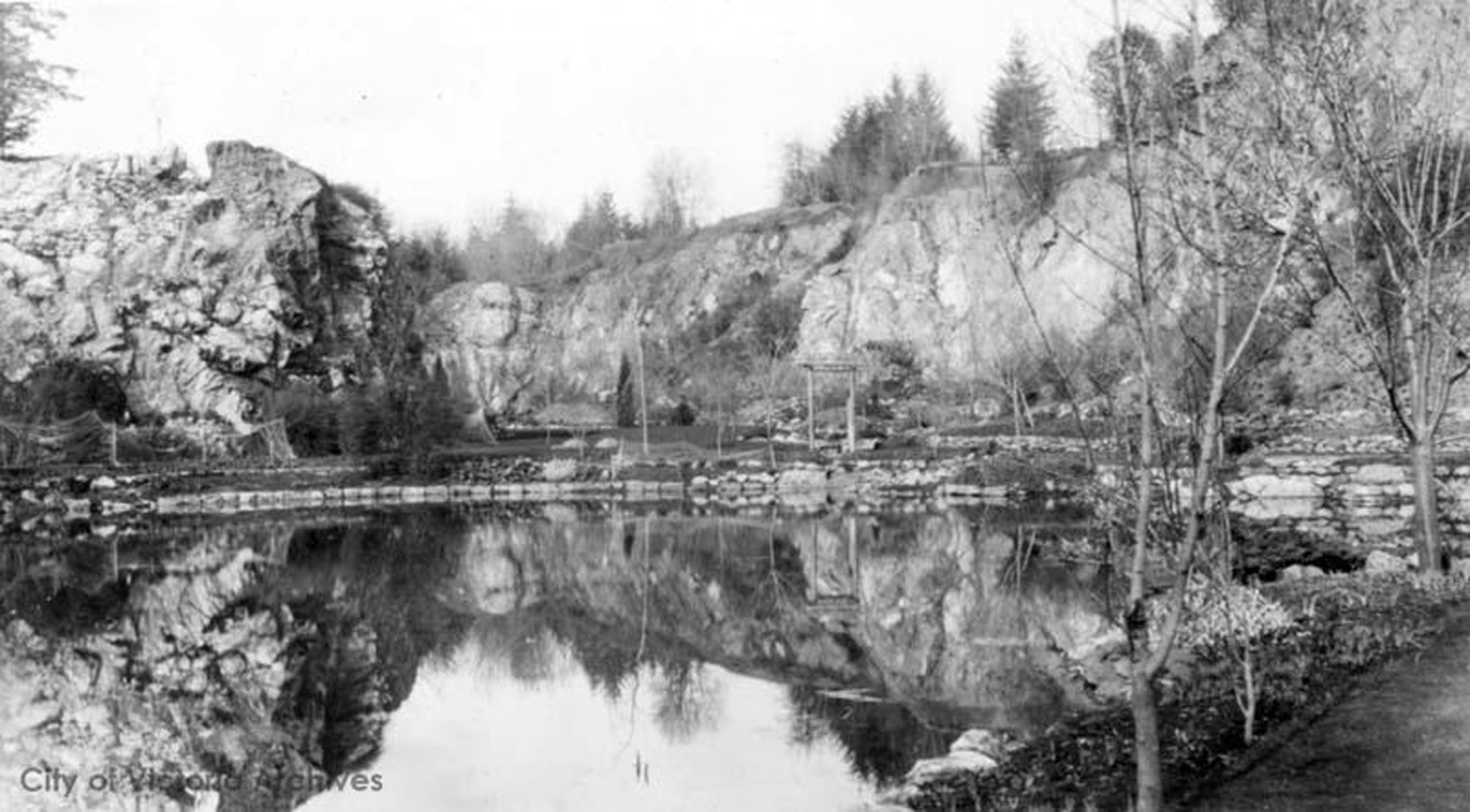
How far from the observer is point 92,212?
61.8 meters

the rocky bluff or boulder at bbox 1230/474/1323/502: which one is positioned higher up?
the rocky bluff

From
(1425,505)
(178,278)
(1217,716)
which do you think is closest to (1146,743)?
(1217,716)

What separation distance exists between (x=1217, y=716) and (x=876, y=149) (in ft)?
234

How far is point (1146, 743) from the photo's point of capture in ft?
18.5

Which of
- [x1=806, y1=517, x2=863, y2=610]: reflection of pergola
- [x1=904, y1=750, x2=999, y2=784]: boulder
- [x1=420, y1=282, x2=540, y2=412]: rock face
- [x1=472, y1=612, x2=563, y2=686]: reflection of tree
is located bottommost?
[x1=472, y1=612, x2=563, y2=686]: reflection of tree

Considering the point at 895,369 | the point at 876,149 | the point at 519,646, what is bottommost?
the point at 519,646

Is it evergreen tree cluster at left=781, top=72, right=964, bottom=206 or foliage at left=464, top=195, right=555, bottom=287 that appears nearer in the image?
evergreen tree cluster at left=781, top=72, right=964, bottom=206

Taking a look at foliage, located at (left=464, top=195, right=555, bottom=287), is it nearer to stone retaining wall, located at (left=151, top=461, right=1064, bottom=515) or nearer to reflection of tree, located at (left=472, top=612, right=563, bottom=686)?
stone retaining wall, located at (left=151, top=461, right=1064, bottom=515)

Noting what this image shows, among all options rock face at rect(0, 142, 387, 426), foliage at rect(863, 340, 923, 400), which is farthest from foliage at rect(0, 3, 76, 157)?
foliage at rect(863, 340, 923, 400)

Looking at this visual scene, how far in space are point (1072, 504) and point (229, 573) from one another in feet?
64.7

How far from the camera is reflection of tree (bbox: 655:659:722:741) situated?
10984 millimetres

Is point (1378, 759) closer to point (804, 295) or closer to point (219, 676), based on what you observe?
point (219, 676)

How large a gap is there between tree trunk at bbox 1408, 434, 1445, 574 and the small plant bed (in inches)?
54.0

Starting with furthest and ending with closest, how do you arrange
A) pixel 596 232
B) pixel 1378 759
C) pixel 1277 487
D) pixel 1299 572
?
pixel 596 232
pixel 1277 487
pixel 1299 572
pixel 1378 759
